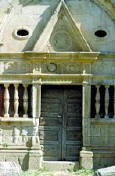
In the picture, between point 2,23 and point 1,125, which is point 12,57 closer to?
point 2,23

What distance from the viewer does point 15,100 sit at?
11836 mm

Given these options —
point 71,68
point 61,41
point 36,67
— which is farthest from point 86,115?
point 61,41

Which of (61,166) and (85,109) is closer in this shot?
(61,166)

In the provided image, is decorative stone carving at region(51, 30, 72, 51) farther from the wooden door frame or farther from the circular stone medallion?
the wooden door frame

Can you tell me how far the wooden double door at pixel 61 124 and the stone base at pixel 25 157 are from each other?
372 mm

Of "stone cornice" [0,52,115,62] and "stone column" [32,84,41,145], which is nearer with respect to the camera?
"stone cornice" [0,52,115,62]

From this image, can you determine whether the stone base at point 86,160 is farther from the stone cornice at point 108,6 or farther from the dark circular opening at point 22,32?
the stone cornice at point 108,6

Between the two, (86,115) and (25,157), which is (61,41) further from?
(25,157)

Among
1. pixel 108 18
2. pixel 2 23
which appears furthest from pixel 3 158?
pixel 108 18

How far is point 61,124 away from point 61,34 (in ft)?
8.30

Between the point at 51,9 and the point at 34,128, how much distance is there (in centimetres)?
339

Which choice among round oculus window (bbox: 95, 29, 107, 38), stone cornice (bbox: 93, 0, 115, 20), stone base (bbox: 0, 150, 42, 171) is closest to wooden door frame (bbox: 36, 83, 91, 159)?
stone base (bbox: 0, 150, 42, 171)

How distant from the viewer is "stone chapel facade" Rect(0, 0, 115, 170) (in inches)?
464

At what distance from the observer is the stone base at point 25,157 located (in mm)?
11695
